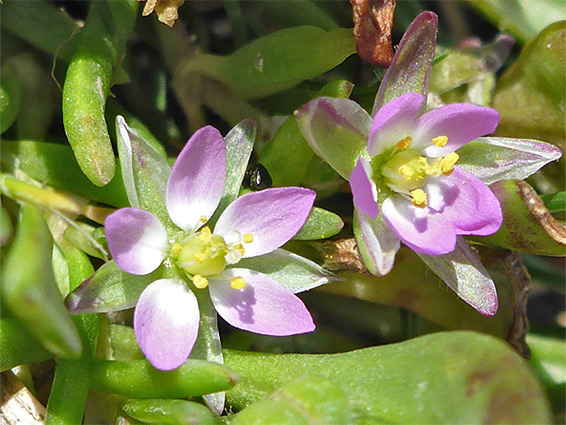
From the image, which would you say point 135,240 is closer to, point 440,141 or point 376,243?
point 376,243

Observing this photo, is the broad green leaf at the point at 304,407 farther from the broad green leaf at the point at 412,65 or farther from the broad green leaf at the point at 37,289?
the broad green leaf at the point at 412,65

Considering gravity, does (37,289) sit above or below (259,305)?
above

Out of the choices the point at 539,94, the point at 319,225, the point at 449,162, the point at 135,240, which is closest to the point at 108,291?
the point at 135,240

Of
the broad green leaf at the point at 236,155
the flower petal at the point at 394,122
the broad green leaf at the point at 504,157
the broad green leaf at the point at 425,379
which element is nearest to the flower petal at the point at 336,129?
the flower petal at the point at 394,122

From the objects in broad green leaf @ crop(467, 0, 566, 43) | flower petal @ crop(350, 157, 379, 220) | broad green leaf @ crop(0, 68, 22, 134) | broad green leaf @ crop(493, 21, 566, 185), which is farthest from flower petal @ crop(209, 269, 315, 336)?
broad green leaf @ crop(467, 0, 566, 43)

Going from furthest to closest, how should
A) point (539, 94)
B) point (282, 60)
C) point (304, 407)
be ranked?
point (539, 94), point (282, 60), point (304, 407)
